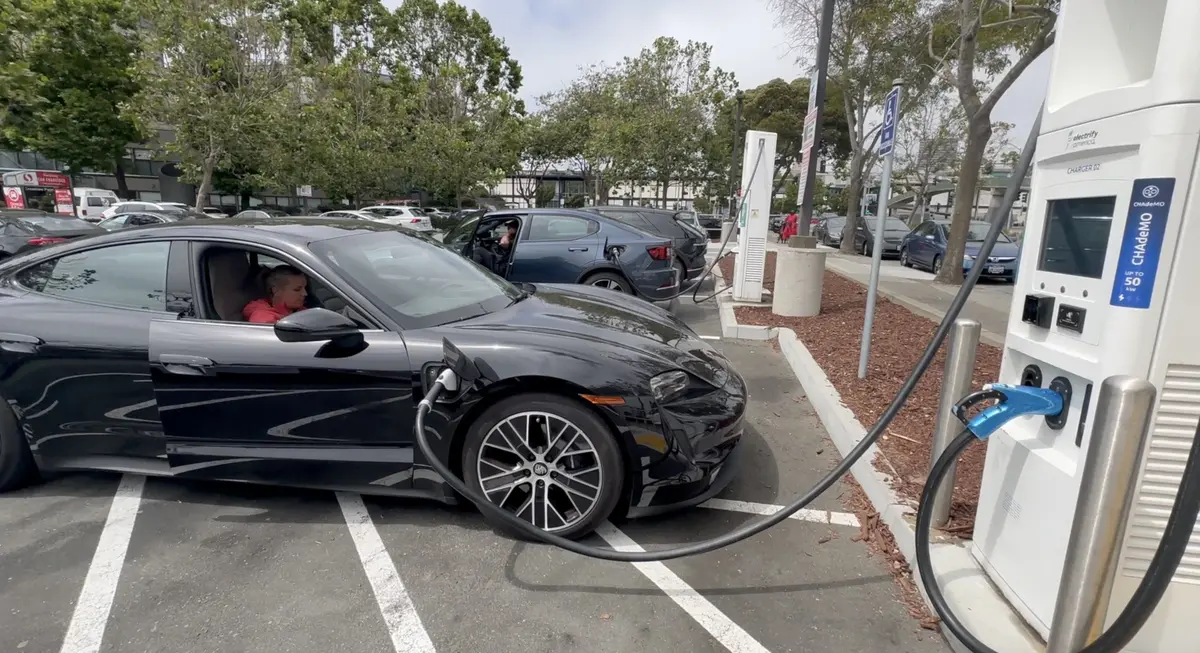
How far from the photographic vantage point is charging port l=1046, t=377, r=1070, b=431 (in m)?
1.89

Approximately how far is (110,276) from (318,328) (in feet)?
4.82

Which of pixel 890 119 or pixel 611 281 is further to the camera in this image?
pixel 611 281

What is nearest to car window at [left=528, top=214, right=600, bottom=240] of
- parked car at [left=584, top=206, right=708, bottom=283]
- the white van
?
parked car at [left=584, top=206, right=708, bottom=283]

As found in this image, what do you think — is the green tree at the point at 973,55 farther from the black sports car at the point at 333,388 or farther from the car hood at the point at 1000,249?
the black sports car at the point at 333,388

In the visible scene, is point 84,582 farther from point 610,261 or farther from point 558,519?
point 610,261

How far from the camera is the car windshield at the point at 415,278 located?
3.00m

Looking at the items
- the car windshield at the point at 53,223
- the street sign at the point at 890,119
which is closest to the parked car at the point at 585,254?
the street sign at the point at 890,119

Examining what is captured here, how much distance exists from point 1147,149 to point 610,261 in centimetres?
595

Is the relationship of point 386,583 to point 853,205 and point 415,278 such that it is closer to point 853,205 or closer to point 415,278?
point 415,278

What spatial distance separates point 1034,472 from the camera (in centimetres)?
200

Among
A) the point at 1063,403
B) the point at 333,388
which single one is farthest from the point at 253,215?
the point at 1063,403

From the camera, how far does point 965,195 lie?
1159 centimetres

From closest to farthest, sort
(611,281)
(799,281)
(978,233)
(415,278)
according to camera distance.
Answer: (415,278), (799,281), (611,281), (978,233)

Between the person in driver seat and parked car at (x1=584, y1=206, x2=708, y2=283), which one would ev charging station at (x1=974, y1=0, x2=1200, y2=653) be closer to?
the person in driver seat
